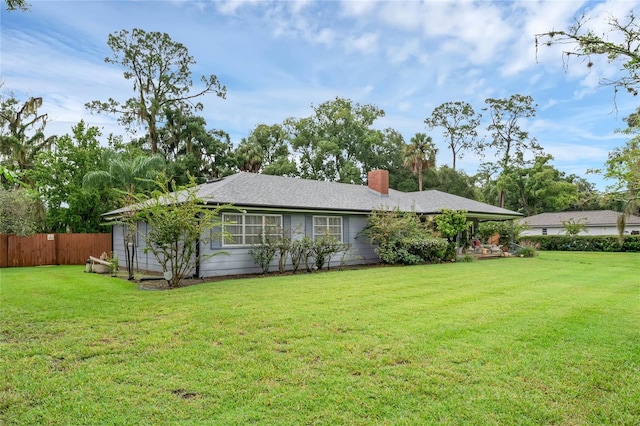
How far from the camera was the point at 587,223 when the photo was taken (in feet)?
111

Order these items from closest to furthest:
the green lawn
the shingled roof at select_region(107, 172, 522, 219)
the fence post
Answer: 1. the green lawn
2. the shingled roof at select_region(107, 172, 522, 219)
3. the fence post

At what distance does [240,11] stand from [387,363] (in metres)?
11.6

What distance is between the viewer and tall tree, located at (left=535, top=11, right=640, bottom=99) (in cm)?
378

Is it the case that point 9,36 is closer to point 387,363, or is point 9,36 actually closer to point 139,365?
point 139,365

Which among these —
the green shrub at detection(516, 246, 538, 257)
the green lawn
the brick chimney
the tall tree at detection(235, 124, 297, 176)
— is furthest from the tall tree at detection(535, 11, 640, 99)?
the tall tree at detection(235, 124, 297, 176)

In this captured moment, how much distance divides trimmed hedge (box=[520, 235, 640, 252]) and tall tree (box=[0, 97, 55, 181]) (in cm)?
3627

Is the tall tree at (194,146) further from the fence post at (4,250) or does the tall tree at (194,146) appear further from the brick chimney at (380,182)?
the brick chimney at (380,182)

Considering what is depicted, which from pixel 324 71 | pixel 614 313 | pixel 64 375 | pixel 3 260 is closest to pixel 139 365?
pixel 64 375

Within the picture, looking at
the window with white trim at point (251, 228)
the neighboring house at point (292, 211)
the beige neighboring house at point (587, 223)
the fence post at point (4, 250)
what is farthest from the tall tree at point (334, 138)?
the fence post at point (4, 250)

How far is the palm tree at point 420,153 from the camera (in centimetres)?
3241

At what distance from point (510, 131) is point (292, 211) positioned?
35414mm

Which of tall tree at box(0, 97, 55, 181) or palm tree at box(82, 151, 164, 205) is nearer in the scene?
palm tree at box(82, 151, 164, 205)

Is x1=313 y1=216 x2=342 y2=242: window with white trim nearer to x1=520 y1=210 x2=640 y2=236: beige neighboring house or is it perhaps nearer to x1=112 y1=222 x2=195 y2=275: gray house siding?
x1=112 y1=222 x2=195 y2=275: gray house siding

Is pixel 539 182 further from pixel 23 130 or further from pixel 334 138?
pixel 23 130
